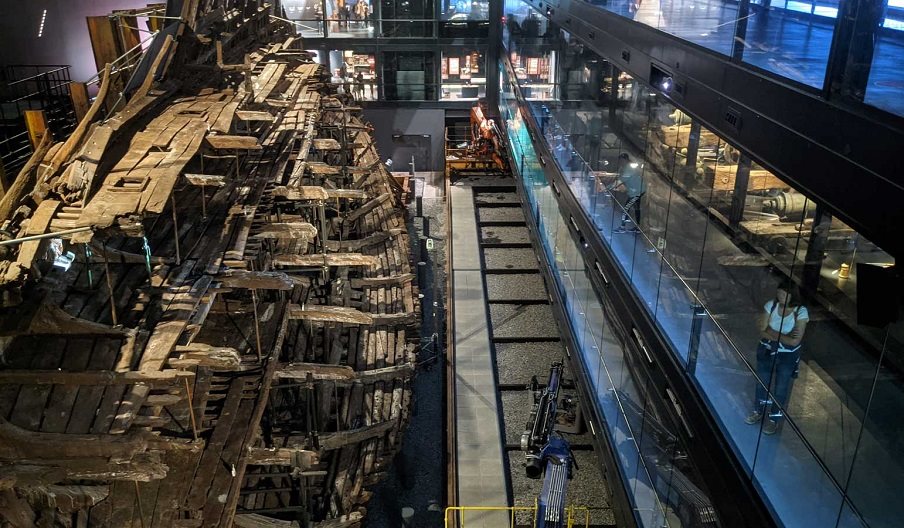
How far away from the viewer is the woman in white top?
17.3 ft

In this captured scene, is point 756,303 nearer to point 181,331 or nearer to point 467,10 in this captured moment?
point 181,331

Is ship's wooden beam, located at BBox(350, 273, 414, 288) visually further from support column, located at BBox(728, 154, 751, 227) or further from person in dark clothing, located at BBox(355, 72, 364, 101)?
person in dark clothing, located at BBox(355, 72, 364, 101)

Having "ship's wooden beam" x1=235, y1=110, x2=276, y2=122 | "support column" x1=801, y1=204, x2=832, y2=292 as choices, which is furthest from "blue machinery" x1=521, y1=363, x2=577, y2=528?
"ship's wooden beam" x1=235, y1=110, x2=276, y2=122

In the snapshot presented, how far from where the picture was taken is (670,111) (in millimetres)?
7875

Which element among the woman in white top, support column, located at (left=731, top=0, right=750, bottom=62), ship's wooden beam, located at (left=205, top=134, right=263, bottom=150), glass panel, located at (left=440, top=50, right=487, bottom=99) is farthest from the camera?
glass panel, located at (left=440, top=50, right=487, bottom=99)

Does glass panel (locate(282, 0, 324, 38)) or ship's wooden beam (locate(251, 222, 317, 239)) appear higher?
glass panel (locate(282, 0, 324, 38))

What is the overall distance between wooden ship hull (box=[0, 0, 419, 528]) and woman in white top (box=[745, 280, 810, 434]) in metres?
4.09

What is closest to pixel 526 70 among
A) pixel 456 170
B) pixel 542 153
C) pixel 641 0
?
pixel 542 153

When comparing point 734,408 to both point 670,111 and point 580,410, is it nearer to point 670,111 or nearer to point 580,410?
point 670,111

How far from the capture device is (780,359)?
534 centimetres

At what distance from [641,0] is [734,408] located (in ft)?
18.7

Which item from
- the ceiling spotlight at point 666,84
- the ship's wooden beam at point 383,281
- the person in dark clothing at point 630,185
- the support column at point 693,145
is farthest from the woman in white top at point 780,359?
the ship's wooden beam at point 383,281

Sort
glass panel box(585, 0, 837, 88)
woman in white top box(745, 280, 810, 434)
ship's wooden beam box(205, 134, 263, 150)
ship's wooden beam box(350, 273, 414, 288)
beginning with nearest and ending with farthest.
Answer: glass panel box(585, 0, 837, 88) < woman in white top box(745, 280, 810, 434) < ship's wooden beam box(205, 134, 263, 150) < ship's wooden beam box(350, 273, 414, 288)

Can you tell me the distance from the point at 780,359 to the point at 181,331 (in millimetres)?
4786
